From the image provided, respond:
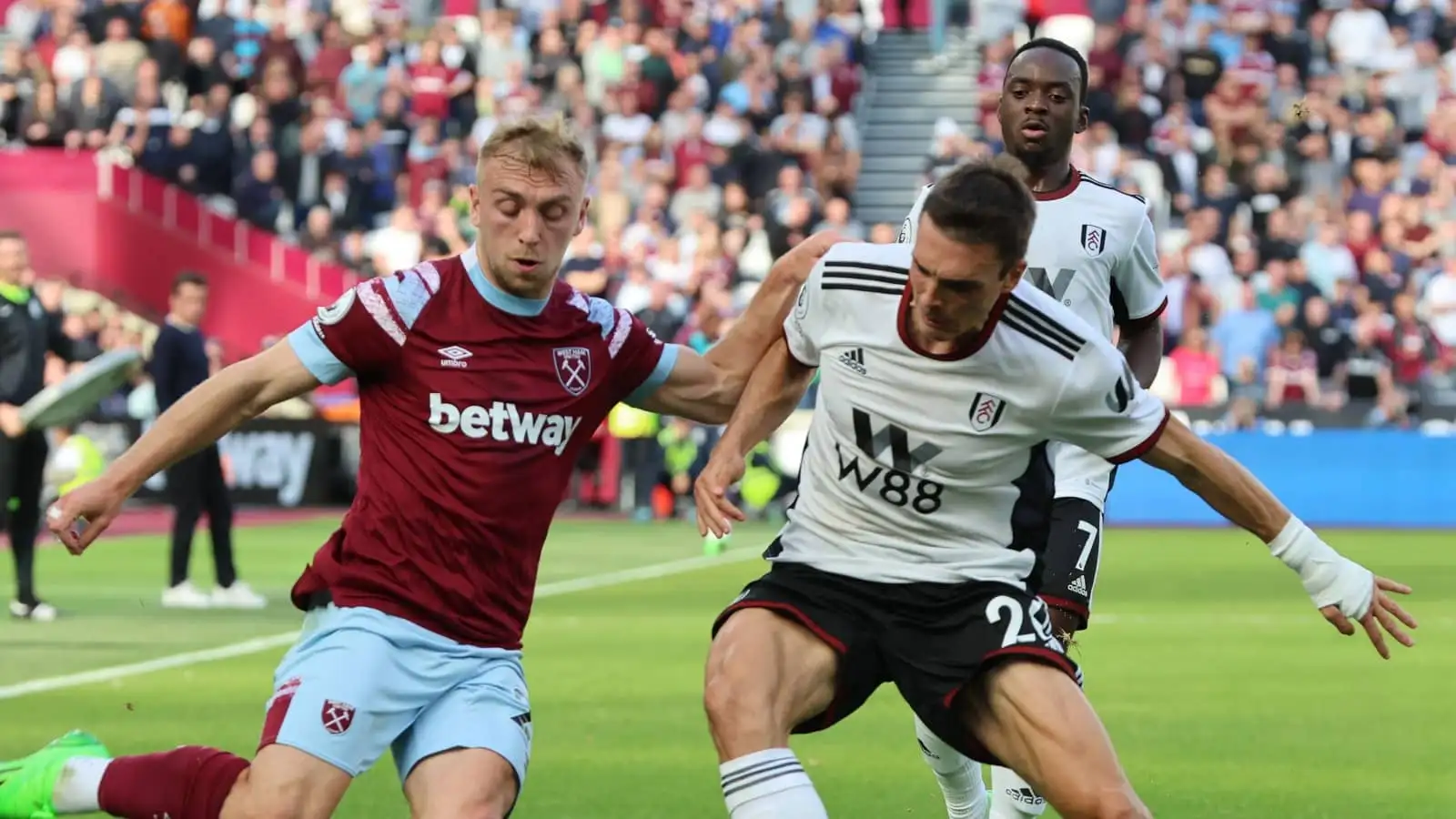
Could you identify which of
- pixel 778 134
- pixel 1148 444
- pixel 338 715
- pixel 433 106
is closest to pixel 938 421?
pixel 1148 444

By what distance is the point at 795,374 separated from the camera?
20.4ft

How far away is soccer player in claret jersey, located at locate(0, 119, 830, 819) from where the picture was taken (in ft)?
18.9

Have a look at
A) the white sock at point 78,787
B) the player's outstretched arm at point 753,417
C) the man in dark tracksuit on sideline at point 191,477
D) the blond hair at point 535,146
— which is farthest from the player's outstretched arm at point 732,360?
the man in dark tracksuit on sideline at point 191,477

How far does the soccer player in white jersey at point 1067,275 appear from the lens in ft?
23.3

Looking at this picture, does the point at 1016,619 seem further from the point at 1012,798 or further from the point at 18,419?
the point at 18,419

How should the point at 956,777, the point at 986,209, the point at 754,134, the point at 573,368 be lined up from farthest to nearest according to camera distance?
1. the point at 754,134
2. the point at 956,777
3. the point at 573,368
4. the point at 986,209

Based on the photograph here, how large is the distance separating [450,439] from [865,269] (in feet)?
3.73

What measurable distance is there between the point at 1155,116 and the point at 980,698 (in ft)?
73.2

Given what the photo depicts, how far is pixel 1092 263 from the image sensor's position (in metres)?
7.29

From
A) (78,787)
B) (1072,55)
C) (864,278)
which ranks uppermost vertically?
(1072,55)

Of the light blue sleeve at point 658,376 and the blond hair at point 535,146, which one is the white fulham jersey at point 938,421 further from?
the blond hair at point 535,146

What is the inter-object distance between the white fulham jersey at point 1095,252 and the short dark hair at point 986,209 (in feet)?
4.88

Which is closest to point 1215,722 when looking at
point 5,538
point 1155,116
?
point 5,538

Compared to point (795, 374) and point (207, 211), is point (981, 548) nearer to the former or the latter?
point (795, 374)
